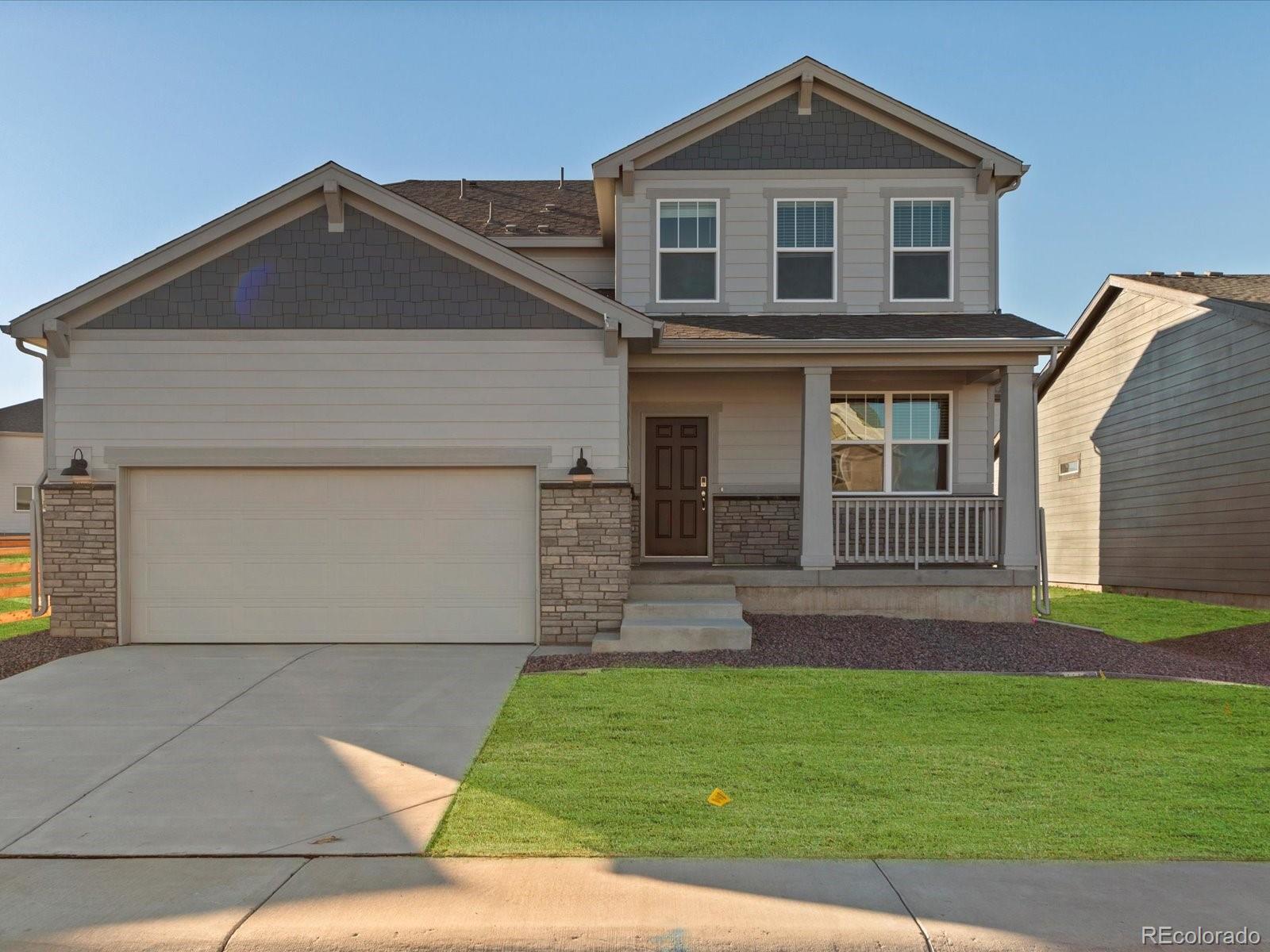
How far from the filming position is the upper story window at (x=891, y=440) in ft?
43.2

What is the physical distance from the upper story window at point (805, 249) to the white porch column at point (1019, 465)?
2811 millimetres

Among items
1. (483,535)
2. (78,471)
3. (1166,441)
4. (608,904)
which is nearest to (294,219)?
(78,471)

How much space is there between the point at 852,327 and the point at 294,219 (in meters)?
6.84

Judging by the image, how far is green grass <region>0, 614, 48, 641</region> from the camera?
37.6 ft

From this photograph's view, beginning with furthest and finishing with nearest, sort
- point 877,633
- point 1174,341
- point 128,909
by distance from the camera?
point 1174,341 → point 877,633 → point 128,909

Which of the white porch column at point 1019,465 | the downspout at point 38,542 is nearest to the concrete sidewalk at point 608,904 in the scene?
the downspout at point 38,542

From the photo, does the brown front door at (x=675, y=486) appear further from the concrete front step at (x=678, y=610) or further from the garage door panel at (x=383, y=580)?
the garage door panel at (x=383, y=580)

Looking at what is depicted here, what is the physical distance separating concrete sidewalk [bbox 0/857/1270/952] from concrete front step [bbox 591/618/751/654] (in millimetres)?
5170

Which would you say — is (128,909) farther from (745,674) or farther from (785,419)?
(785,419)

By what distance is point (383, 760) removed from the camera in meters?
6.38

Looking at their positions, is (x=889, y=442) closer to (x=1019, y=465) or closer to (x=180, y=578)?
(x=1019, y=465)

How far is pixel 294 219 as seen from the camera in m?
10.6

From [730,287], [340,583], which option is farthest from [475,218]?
[340,583]

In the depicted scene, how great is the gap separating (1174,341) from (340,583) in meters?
14.7
